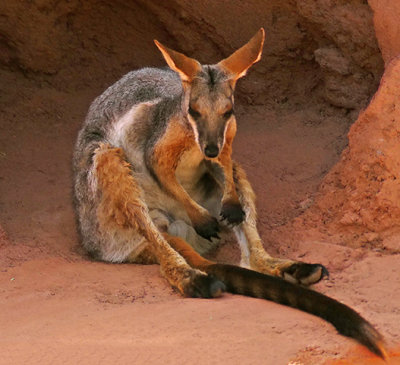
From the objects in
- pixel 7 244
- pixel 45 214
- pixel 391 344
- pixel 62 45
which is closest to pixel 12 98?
pixel 62 45

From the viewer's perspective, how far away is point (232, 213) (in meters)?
6.50

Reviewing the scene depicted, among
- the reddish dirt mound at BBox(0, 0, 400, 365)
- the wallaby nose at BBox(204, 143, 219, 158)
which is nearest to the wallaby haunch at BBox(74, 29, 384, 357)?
the wallaby nose at BBox(204, 143, 219, 158)

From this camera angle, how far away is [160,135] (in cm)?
659

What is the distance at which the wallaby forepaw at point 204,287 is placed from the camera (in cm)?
561

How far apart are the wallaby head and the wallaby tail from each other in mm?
918

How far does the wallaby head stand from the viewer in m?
6.07

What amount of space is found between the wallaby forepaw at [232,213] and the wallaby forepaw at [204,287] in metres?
0.83

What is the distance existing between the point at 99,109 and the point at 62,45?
7.09 feet

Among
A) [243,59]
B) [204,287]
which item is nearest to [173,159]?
[243,59]

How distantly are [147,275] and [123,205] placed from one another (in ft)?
2.01

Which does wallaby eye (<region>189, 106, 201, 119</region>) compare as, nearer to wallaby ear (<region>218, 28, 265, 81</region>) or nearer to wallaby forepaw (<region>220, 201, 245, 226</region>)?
wallaby ear (<region>218, 28, 265, 81</region>)

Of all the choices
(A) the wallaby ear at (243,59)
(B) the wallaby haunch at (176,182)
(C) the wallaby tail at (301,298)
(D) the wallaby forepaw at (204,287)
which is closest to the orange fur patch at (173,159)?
(B) the wallaby haunch at (176,182)

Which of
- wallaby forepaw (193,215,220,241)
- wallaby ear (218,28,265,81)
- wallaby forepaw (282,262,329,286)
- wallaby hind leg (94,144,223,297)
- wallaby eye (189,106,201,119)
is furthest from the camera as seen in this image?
wallaby forepaw (193,215,220,241)

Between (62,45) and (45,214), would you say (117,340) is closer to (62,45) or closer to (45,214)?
(45,214)
